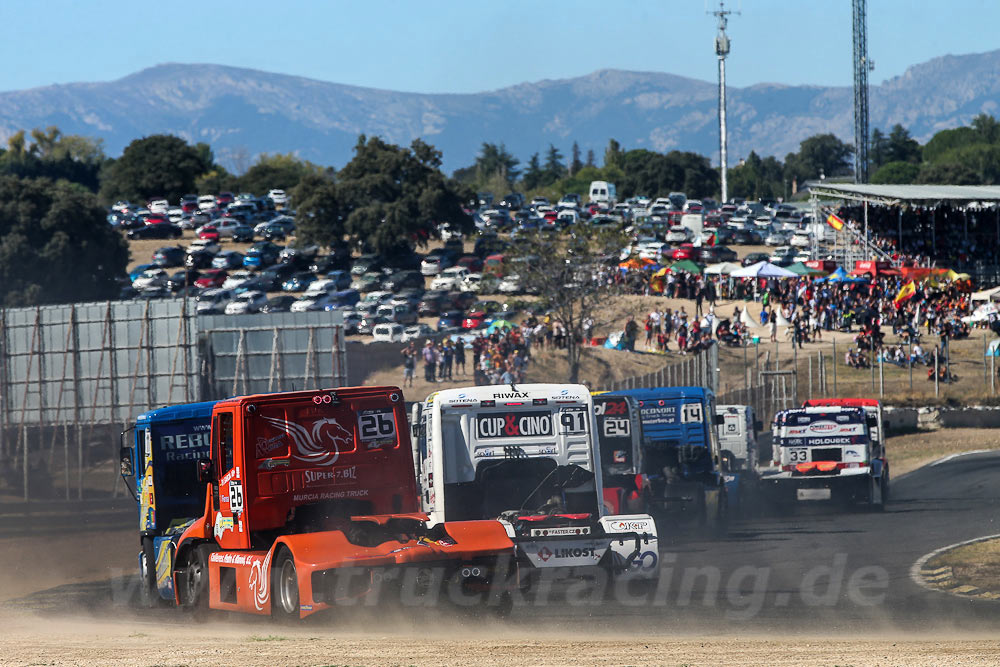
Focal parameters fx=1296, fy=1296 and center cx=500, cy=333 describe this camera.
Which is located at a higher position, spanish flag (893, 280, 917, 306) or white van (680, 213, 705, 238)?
white van (680, 213, 705, 238)

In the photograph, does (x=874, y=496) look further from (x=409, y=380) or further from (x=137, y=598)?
(x=409, y=380)

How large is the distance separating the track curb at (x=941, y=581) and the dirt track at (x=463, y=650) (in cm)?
411

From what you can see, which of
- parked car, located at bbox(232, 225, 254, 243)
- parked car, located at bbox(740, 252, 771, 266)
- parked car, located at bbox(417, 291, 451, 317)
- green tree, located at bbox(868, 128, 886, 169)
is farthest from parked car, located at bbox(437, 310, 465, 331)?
green tree, located at bbox(868, 128, 886, 169)

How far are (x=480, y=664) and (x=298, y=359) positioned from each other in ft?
75.5

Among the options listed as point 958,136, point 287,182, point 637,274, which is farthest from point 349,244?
point 958,136

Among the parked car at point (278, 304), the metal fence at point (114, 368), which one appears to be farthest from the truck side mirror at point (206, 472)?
the parked car at point (278, 304)

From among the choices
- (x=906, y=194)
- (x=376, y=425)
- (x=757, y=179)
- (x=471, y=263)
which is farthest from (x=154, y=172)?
Answer: (x=376, y=425)

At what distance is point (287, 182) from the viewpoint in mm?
130875

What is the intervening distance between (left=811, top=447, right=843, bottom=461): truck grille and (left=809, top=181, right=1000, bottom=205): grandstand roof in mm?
43058

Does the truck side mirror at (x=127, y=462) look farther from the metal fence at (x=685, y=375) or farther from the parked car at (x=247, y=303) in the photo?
the parked car at (x=247, y=303)

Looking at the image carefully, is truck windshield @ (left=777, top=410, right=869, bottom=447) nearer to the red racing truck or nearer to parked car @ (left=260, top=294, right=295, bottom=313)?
the red racing truck

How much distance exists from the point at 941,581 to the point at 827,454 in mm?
12718

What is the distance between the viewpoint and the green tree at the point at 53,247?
6594 cm

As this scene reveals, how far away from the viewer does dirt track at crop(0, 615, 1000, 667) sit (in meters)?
10.1
